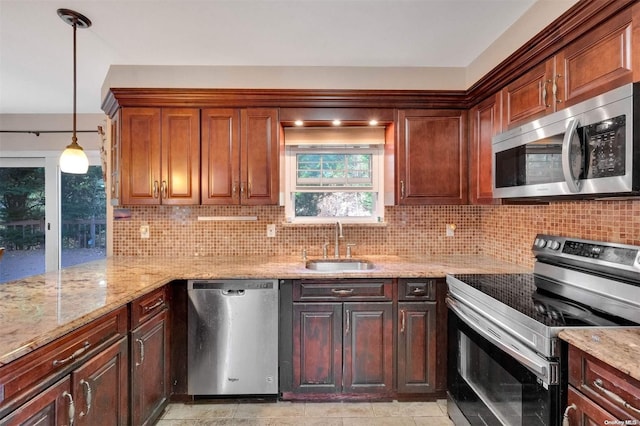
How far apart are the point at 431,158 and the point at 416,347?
4.58ft

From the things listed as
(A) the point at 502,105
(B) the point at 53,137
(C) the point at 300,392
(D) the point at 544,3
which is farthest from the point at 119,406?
(B) the point at 53,137

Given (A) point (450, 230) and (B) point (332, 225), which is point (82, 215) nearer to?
(B) point (332, 225)

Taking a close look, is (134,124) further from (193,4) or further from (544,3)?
(544,3)

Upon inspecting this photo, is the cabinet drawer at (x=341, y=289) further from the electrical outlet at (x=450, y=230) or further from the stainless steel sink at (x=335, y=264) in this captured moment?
the electrical outlet at (x=450, y=230)

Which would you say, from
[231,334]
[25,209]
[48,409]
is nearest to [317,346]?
[231,334]

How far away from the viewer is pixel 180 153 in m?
2.54

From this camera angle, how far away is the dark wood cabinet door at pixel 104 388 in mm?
1334

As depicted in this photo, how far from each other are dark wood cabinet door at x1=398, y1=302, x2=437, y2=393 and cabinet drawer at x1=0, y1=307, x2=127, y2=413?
1694mm

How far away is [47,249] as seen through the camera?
3818 millimetres

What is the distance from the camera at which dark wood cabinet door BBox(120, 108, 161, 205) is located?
8.32 ft

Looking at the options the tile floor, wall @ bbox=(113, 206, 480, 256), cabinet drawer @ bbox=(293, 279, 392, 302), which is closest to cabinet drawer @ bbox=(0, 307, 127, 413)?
the tile floor

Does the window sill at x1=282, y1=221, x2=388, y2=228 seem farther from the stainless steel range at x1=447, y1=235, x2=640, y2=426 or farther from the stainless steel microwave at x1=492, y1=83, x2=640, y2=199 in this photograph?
the stainless steel microwave at x1=492, y1=83, x2=640, y2=199

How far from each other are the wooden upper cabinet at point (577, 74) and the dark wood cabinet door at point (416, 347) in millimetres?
1324

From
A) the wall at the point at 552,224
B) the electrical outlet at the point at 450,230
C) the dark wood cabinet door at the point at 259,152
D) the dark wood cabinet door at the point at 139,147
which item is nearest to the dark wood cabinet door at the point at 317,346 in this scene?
the dark wood cabinet door at the point at 259,152
